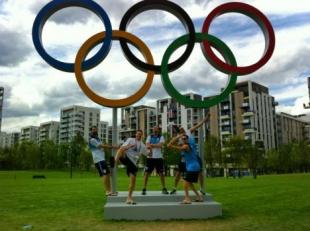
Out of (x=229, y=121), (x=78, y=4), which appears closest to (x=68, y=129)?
(x=229, y=121)

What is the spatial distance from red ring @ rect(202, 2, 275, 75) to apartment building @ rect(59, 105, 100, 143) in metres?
127

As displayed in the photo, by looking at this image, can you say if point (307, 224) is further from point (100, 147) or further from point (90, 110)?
point (90, 110)

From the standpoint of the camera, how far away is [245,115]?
93.2 m

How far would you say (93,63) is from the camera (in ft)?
37.4

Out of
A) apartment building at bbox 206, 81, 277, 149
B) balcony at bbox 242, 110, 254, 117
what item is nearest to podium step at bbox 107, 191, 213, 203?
apartment building at bbox 206, 81, 277, 149

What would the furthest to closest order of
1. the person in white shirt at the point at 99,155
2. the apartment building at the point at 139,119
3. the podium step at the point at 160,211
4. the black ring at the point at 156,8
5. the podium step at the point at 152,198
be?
the apartment building at the point at 139,119 → the black ring at the point at 156,8 → the person in white shirt at the point at 99,155 → the podium step at the point at 152,198 → the podium step at the point at 160,211

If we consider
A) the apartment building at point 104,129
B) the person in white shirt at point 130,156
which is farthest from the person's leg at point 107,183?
the apartment building at point 104,129

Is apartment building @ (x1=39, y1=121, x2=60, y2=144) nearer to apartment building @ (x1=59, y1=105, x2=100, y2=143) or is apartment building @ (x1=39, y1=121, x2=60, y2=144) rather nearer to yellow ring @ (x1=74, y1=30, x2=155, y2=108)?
apartment building @ (x1=59, y1=105, x2=100, y2=143)

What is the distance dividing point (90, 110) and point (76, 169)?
5900 cm

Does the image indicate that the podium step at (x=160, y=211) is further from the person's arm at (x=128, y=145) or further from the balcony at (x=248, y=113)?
the balcony at (x=248, y=113)

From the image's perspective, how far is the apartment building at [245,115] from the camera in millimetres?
93125

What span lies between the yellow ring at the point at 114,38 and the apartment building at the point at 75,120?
126791 mm

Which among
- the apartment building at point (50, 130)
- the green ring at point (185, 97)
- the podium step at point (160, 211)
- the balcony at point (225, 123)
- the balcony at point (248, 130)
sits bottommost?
the podium step at point (160, 211)

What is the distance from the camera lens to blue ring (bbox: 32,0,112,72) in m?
11.2
